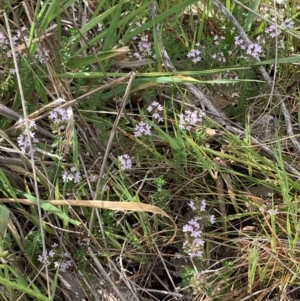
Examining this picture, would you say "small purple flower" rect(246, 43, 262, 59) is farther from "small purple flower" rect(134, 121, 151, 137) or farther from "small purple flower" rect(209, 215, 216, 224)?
"small purple flower" rect(209, 215, 216, 224)

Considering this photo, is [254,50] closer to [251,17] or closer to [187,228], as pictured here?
[251,17]

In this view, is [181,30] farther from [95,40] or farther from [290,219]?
[290,219]

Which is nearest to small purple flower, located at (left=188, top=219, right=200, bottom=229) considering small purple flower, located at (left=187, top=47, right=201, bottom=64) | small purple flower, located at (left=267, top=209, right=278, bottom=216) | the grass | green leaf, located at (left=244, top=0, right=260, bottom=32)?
the grass

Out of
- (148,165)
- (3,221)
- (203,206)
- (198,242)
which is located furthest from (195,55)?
(3,221)

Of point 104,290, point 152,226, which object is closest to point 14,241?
point 104,290

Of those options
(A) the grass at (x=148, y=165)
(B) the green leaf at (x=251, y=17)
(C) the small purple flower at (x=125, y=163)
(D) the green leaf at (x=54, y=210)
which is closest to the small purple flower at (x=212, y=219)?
(A) the grass at (x=148, y=165)

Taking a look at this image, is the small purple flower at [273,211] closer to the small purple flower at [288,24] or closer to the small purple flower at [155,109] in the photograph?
the small purple flower at [155,109]

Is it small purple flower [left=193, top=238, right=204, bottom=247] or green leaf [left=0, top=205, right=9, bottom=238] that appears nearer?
green leaf [left=0, top=205, right=9, bottom=238]

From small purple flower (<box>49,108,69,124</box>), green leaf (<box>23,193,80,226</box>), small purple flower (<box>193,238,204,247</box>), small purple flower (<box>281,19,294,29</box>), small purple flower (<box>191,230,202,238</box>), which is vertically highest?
small purple flower (<box>49,108,69,124</box>)
